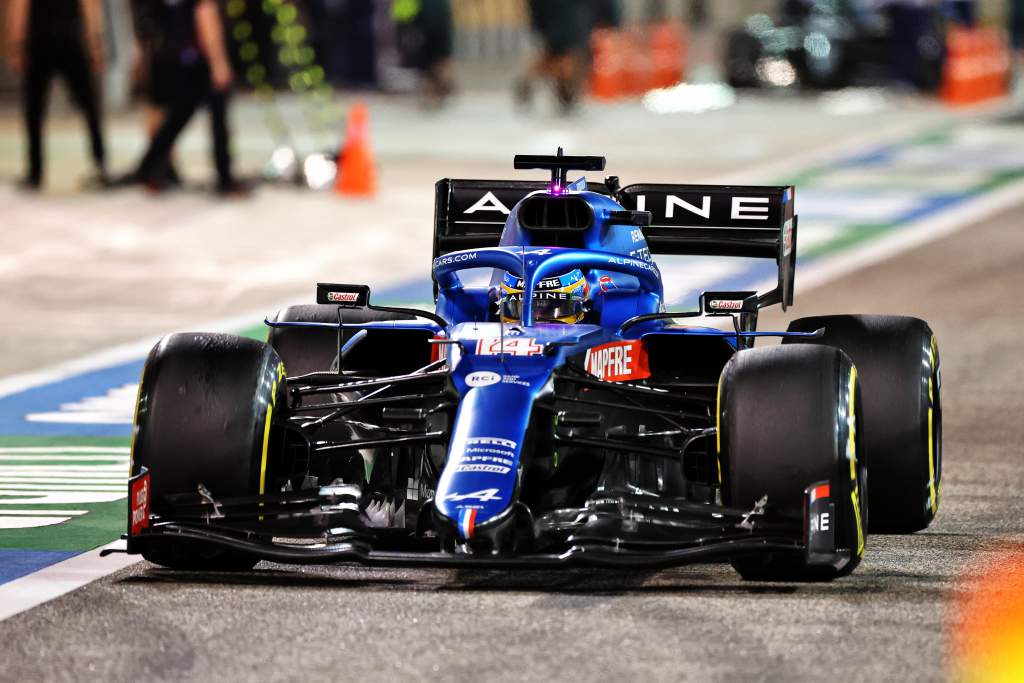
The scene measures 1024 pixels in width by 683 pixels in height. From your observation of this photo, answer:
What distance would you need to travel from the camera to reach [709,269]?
18359 mm

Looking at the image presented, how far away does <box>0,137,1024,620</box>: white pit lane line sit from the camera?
7.73 metres

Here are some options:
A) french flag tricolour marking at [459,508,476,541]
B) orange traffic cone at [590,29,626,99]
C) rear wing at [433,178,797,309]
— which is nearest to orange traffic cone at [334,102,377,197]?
rear wing at [433,178,797,309]

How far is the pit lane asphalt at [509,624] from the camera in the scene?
21.5 ft

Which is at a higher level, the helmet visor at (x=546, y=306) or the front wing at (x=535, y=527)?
the helmet visor at (x=546, y=306)

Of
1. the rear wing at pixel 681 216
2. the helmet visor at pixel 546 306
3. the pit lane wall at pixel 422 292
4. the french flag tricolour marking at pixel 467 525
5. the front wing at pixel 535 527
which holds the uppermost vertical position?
the rear wing at pixel 681 216

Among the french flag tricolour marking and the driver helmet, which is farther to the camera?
the driver helmet

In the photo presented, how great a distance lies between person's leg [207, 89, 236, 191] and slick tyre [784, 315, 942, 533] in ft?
43.4

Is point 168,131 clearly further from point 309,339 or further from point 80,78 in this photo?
point 309,339

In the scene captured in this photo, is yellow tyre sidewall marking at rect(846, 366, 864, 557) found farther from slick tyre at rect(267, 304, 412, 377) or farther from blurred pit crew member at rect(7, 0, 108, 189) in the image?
blurred pit crew member at rect(7, 0, 108, 189)

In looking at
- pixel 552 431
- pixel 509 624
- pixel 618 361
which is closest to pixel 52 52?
pixel 618 361

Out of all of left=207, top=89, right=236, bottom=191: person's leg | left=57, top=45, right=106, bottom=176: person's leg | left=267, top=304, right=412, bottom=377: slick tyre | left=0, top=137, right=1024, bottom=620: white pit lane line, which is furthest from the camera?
left=57, top=45, right=106, bottom=176: person's leg

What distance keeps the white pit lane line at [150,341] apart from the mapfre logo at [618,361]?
177 cm

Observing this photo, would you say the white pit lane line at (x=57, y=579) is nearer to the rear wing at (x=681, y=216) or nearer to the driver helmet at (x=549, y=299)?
the driver helmet at (x=549, y=299)

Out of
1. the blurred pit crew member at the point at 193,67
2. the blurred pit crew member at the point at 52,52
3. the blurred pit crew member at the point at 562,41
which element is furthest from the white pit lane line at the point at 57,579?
the blurred pit crew member at the point at 562,41
